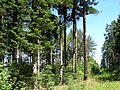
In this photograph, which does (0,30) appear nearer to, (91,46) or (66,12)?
(66,12)

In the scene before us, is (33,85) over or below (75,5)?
below

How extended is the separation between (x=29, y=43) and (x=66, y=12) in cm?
1063

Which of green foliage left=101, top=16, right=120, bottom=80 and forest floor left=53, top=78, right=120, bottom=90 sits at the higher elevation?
green foliage left=101, top=16, right=120, bottom=80

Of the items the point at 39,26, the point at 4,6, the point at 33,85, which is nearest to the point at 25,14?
the point at 39,26

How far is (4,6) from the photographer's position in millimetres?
23938

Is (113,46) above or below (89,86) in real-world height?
above

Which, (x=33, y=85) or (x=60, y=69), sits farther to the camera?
(x=60, y=69)

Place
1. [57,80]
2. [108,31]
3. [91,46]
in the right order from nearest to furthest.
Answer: [57,80] < [108,31] < [91,46]

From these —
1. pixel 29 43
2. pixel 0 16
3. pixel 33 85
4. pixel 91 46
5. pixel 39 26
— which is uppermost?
pixel 91 46

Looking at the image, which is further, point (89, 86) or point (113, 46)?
point (113, 46)

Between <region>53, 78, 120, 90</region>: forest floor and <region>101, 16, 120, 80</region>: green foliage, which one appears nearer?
<region>53, 78, 120, 90</region>: forest floor

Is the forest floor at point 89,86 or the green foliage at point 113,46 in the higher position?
the green foliage at point 113,46

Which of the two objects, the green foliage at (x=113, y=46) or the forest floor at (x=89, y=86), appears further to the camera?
the green foliage at (x=113, y=46)

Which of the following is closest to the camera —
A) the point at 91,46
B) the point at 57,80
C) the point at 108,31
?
the point at 57,80
